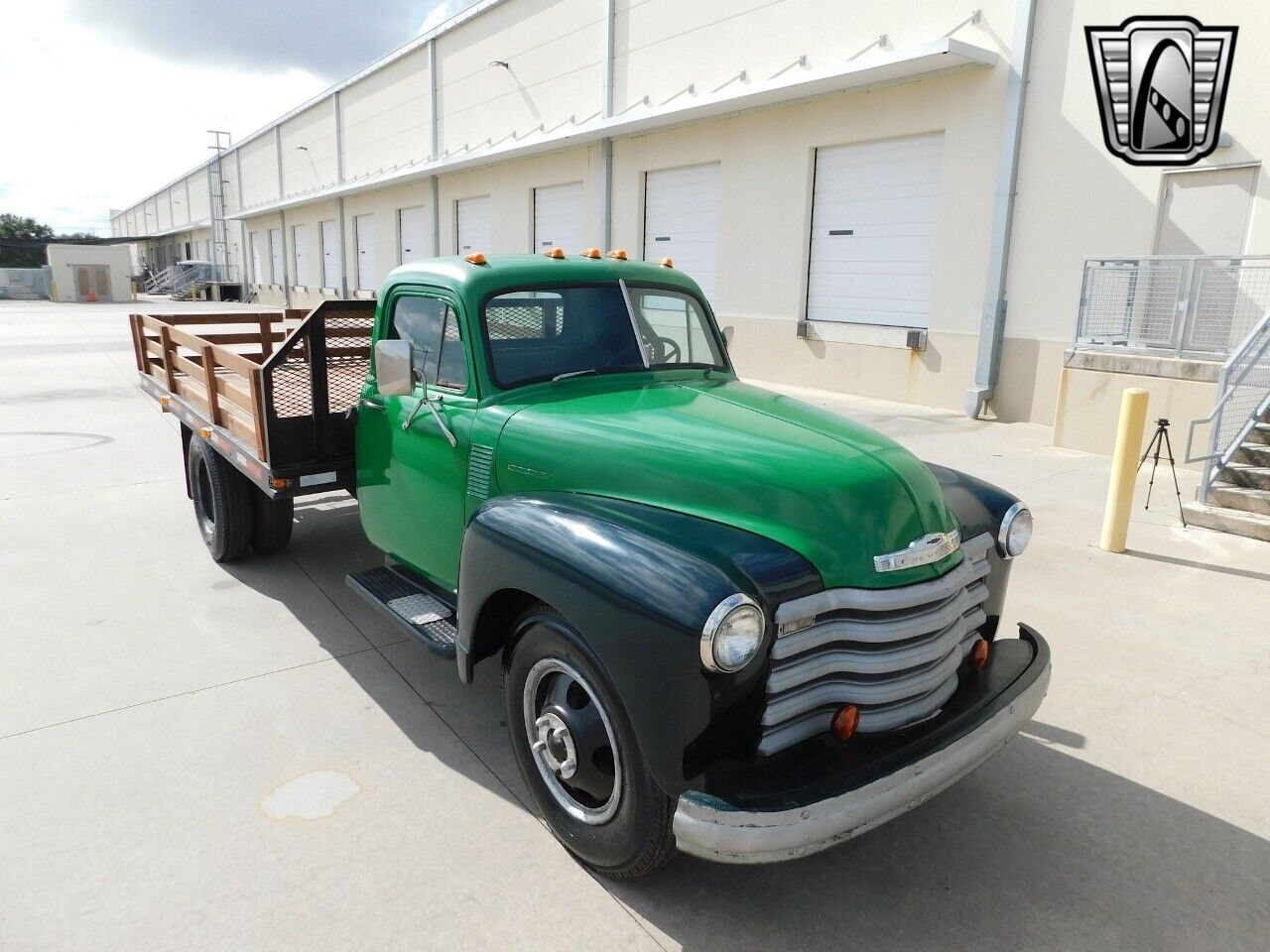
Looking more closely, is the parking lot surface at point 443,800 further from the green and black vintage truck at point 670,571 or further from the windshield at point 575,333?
the windshield at point 575,333

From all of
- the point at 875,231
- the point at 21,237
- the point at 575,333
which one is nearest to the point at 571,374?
the point at 575,333

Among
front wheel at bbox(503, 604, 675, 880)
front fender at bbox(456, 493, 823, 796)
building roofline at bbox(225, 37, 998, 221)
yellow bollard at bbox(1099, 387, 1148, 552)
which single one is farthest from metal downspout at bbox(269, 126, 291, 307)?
front fender at bbox(456, 493, 823, 796)

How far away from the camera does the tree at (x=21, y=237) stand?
7388cm

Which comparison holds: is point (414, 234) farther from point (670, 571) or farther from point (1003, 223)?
point (670, 571)

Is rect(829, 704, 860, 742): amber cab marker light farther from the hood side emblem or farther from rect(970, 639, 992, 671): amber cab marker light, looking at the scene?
rect(970, 639, 992, 671): amber cab marker light

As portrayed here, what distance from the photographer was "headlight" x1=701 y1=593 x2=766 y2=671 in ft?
7.31

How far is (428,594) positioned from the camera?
12.9ft

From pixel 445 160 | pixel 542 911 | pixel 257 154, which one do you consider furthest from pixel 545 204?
pixel 257 154

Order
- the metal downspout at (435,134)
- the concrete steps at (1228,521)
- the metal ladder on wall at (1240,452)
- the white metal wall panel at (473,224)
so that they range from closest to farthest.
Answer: the concrete steps at (1228,521) < the metal ladder on wall at (1240,452) < the white metal wall panel at (473,224) < the metal downspout at (435,134)

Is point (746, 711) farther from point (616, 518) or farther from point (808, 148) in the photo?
point (808, 148)

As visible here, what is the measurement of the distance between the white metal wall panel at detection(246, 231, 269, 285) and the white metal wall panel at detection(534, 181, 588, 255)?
2922 cm

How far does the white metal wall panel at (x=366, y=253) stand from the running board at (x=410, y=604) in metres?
27.4

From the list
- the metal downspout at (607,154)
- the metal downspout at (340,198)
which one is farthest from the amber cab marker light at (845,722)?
the metal downspout at (340,198)

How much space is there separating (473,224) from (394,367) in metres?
20.7
